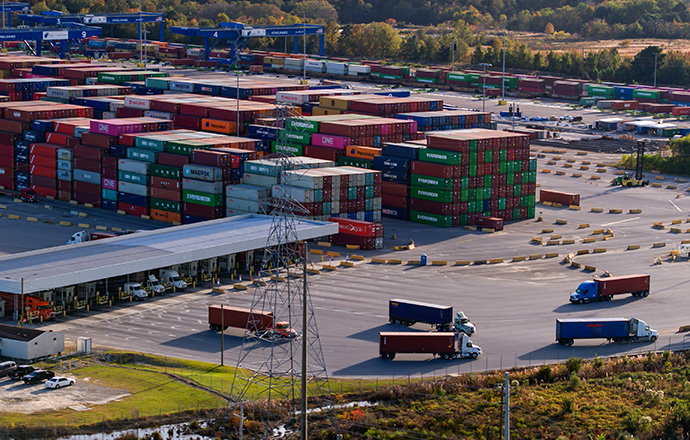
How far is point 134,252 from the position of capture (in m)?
79.1

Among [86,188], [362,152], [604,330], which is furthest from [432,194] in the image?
[604,330]

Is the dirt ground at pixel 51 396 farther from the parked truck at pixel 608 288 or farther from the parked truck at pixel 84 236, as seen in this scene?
the parked truck at pixel 608 288

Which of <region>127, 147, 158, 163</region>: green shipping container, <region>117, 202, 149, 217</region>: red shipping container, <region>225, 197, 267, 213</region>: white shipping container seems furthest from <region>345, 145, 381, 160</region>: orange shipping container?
<region>117, 202, 149, 217</region>: red shipping container

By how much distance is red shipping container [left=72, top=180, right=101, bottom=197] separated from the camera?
108562 millimetres

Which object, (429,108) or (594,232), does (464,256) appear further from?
(429,108)

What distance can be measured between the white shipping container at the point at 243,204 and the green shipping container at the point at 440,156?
1683cm

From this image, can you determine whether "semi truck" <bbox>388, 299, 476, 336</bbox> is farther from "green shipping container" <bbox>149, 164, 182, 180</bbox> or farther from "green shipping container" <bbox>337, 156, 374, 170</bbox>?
"green shipping container" <bbox>337, 156, 374, 170</bbox>

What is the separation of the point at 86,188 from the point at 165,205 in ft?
38.5

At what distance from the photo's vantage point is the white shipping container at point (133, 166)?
104 m

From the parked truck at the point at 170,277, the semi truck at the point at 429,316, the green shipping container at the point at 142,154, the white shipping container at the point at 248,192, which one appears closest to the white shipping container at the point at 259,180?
the white shipping container at the point at 248,192

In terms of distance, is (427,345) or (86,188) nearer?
(427,345)

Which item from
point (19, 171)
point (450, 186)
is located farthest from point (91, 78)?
point (450, 186)

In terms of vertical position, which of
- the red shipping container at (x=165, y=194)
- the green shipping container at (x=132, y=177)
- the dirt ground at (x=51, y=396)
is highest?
the green shipping container at (x=132, y=177)

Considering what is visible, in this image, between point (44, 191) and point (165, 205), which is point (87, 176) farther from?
point (165, 205)
